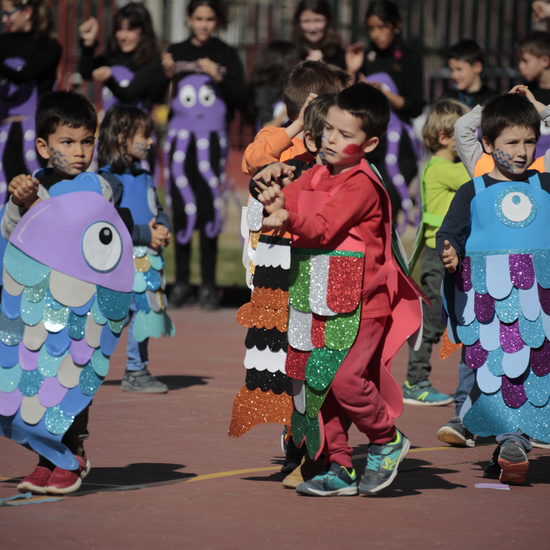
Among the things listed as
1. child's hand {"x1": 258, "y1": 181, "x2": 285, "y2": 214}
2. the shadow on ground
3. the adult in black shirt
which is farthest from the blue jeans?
the adult in black shirt

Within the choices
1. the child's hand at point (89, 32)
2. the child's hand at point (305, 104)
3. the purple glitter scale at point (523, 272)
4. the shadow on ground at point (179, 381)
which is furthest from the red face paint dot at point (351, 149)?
the child's hand at point (89, 32)

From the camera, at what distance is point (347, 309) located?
4.79 m

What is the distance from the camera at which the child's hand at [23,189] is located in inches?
186

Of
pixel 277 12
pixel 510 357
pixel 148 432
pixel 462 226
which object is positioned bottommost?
pixel 148 432

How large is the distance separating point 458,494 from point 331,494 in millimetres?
514

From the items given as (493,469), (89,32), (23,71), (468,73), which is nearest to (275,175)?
(493,469)

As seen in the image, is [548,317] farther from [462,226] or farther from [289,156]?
[289,156]

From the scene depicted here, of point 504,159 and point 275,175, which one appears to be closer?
point 275,175

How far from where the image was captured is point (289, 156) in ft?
18.7

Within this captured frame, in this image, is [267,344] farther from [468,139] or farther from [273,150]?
[468,139]

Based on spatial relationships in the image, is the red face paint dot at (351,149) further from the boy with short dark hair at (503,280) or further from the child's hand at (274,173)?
the boy with short dark hair at (503,280)

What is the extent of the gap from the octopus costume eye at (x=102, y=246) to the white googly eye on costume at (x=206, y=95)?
678cm

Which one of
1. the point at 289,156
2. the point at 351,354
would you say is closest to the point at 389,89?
the point at 289,156

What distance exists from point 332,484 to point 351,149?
131 cm
